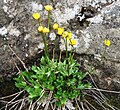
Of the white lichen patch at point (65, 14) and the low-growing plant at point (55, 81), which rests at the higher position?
the white lichen patch at point (65, 14)

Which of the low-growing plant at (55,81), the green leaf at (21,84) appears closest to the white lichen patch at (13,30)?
the low-growing plant at (55,81)

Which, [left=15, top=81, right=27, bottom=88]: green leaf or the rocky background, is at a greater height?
the rocky background

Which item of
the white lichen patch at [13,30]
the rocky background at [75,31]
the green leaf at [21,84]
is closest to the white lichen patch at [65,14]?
the rocky background at [75,31]

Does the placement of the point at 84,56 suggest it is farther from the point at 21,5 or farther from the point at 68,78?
the point at 21,5

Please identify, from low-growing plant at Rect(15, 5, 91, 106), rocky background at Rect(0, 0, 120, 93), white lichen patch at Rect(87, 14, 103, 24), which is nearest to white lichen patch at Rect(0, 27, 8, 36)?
rocky background at Rect(0, 0, 120, 93)

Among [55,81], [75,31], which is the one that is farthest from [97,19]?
[55,81]

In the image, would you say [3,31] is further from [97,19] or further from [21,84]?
[97,19]

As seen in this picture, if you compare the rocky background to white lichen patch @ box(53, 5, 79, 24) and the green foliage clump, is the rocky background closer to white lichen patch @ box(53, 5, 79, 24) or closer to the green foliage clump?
white lichen patch @ box(53, 5, 79, 24)

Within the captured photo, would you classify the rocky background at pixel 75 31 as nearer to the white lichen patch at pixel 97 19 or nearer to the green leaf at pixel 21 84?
the white lichen patch at pixel 97 19
